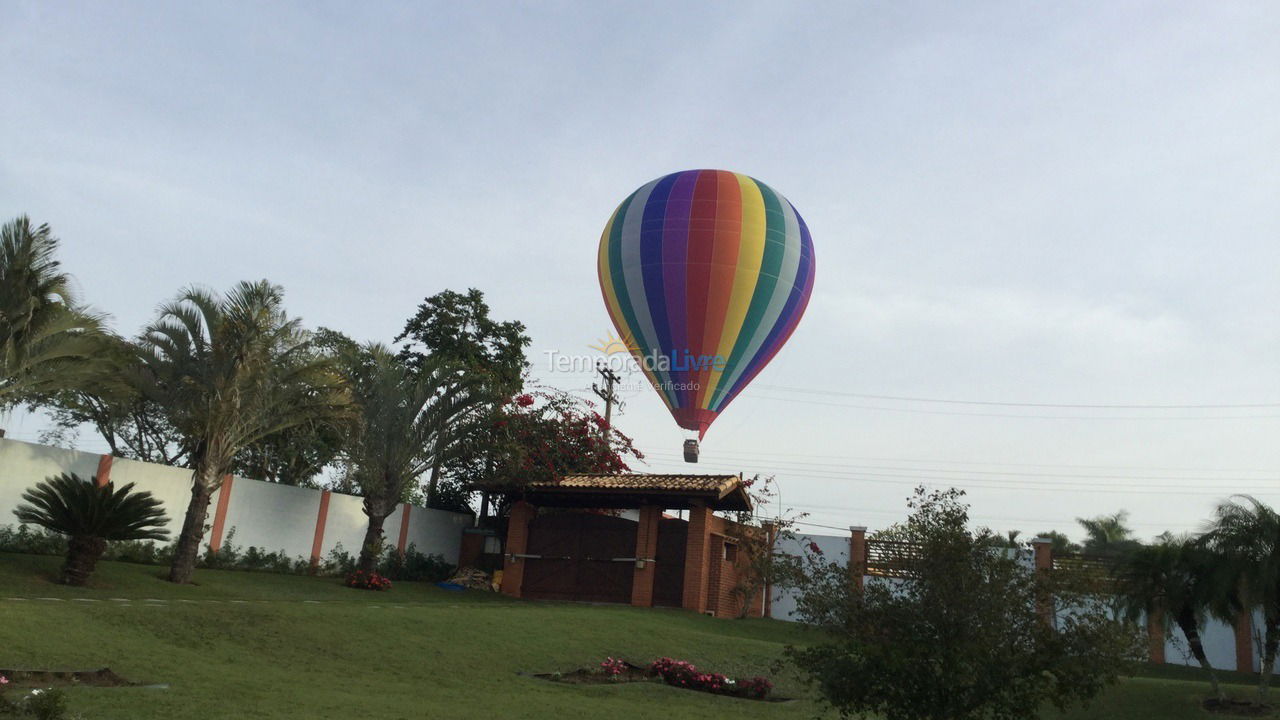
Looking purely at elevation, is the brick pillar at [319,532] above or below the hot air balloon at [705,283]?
below

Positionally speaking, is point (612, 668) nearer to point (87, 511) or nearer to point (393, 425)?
point (87, 511)

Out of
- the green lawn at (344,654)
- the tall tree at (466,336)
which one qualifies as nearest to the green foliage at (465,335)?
the tall tree at (466,336)

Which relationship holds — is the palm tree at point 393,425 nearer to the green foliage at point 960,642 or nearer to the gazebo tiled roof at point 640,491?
the gazebo tiled roof at point 640,491

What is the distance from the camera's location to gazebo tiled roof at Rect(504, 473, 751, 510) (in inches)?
1056

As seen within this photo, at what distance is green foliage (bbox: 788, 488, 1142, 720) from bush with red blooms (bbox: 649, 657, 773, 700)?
18.8 feet

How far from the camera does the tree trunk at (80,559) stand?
57.1 ft

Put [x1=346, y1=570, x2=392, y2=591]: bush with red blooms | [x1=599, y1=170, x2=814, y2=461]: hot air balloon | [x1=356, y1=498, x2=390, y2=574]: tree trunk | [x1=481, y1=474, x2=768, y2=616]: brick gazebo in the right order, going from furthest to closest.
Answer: [x1=599, y1=170, x2=814, y2=461]: hot air balloon → [x1=481, y1=474, x2=768, y2=616]: brick gazebo → [x1=356, y1=498, x2=390, y2=574]: tree trunk → [x1=346, y1=570, x2=392, y2=591]: bush with red blooms

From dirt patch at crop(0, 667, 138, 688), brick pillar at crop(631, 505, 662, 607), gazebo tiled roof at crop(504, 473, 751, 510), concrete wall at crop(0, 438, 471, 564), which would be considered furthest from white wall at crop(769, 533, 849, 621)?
dirt patch at crop(0, 667, 138, 688)

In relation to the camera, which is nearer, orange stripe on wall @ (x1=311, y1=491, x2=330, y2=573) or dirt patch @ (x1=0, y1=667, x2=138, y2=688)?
dirt patch @ (x1=0, y1=667, x2=138, y2=688)

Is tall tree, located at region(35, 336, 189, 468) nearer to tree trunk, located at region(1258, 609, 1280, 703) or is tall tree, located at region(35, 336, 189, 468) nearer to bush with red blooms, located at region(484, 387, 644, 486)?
bush with red blooms, located at region(484, 387, 644, 486)

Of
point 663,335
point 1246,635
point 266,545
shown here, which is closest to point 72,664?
point 266,545

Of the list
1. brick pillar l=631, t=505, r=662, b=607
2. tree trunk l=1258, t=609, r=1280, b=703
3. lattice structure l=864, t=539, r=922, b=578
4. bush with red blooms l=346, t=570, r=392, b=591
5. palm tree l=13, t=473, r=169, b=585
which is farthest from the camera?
brick pillar l=631, t=505, r=662, b=607

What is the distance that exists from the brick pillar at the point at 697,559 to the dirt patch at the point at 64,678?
58.9 ft

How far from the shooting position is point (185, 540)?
20.6 meters
